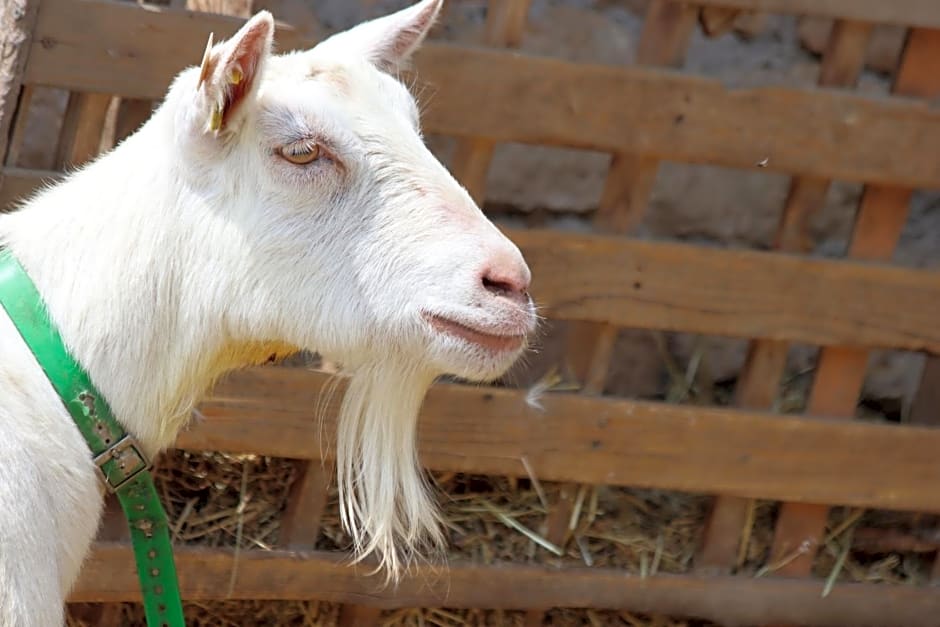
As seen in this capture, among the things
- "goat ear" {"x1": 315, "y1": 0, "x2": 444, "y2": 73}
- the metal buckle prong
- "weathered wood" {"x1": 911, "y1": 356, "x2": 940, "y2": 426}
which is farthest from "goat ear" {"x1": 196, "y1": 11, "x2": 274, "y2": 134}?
"weathered wood" {"x1": 911, "y1": 356, "x2": 940, "y2": 426}

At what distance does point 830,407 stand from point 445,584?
3.83 feet

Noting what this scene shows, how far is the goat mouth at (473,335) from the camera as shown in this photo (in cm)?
228

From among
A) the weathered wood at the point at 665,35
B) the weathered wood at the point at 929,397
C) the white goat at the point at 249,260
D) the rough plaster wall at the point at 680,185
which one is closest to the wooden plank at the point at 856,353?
the weathered wood at the point at 929,397

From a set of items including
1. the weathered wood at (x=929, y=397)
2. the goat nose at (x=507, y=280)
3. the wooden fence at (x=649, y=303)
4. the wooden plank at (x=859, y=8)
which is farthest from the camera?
the weathered wood at (x=929, y=397)

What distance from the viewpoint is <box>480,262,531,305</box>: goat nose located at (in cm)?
223

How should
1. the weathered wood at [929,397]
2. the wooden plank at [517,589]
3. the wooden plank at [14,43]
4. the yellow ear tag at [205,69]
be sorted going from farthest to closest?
the weathered wood at [929,397]
the wooden plank at [517,589]
the wooden plank at [14,43]
the yellow ear tag at [205,69]

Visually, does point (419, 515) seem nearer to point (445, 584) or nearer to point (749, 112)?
point (445, 584)

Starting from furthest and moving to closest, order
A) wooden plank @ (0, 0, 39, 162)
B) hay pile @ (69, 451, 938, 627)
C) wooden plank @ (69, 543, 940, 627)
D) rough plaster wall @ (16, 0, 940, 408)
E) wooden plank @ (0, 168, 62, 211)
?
rough plaster wall @ (16, 0, 940, 408)
hay pile @ (69, 451, 938, 627)
wooden plank @ (69, 543, 940, 627)
wooden plank @ (0, 168, 62, 211)
wooden plank @ (0, 0, 39, 162)

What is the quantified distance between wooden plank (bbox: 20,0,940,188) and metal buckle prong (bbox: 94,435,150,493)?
103 cm

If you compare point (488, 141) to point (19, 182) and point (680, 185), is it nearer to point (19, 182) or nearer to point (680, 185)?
→ point (19, 182)

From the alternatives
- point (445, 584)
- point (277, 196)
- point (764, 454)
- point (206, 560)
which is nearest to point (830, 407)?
point (764, 454)

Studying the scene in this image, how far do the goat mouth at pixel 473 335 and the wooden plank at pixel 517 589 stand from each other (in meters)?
1.29

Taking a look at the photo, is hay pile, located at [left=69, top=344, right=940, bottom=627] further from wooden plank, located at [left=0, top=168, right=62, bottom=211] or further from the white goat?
the white goat

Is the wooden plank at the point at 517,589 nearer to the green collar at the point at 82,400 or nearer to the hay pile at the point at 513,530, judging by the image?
the hay pile at the point at 513,530
